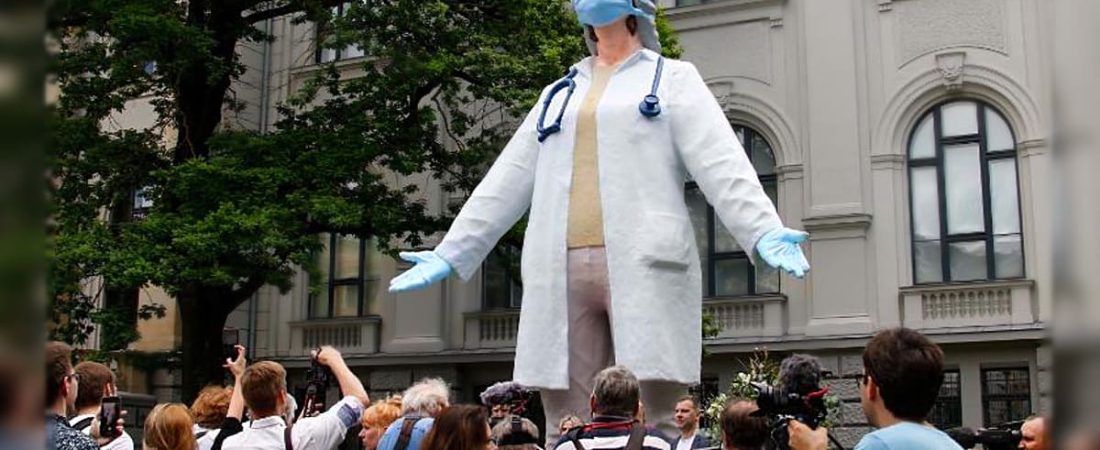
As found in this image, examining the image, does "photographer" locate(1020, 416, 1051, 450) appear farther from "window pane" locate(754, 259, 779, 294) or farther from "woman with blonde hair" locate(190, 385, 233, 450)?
"window pane" locate(754, 259, 779, 294)

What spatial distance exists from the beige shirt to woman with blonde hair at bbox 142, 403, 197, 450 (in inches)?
64.7

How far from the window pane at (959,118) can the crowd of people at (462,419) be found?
52.2 feet

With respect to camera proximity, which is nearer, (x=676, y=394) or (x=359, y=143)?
(x=676, y=394)

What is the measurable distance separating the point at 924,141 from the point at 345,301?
12.0m

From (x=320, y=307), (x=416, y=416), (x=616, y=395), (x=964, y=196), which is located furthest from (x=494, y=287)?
(x=616, y=395)

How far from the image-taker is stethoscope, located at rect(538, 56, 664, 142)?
4941 mm

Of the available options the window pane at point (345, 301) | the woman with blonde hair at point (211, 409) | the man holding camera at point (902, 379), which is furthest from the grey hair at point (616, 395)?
the window pane at point (345, 301)

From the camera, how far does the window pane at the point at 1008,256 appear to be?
20.3 metres

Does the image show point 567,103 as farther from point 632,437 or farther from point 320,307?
point 320,307

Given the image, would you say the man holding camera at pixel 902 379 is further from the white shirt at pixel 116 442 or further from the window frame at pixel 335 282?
the window frame at pixel 335 282

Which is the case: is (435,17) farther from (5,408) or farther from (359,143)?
(5,408)

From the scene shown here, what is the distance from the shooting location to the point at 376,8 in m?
18.7

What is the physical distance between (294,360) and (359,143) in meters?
9.84

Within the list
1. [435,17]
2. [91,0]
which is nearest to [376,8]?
[435,17]
